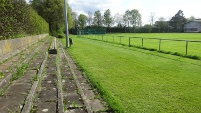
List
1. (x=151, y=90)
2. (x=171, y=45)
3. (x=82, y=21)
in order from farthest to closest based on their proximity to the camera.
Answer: (x=82, y=21)
(x=171, y=45)
(x=151, y=90)

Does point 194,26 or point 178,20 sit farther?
point 178,20

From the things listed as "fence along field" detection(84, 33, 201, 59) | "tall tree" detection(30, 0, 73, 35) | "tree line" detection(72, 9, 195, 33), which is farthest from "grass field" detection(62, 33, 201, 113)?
"tree line" detection(72, 9, 195, 33)

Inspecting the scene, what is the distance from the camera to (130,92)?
16.5 ft

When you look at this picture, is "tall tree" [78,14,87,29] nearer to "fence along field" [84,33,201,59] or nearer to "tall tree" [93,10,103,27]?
"tall tree" [93,10,103,27]

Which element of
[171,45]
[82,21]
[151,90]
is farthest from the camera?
[82,21]

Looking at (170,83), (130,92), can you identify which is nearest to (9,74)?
(130,92)

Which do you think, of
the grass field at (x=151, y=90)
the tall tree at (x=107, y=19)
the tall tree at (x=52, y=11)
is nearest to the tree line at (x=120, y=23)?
the tall tree at (x=107, y=19)

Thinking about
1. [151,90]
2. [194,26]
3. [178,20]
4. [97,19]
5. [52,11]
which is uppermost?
[97,19]

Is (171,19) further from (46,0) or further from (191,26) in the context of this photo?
(46,0)

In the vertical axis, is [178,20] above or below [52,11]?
above

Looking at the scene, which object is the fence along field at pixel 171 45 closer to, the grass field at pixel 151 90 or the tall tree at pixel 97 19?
the grass field at pixel 151 90

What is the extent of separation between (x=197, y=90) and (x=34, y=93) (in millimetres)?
3981

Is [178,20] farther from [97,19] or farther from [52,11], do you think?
[52,11]

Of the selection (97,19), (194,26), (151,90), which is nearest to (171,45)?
(151,90)
